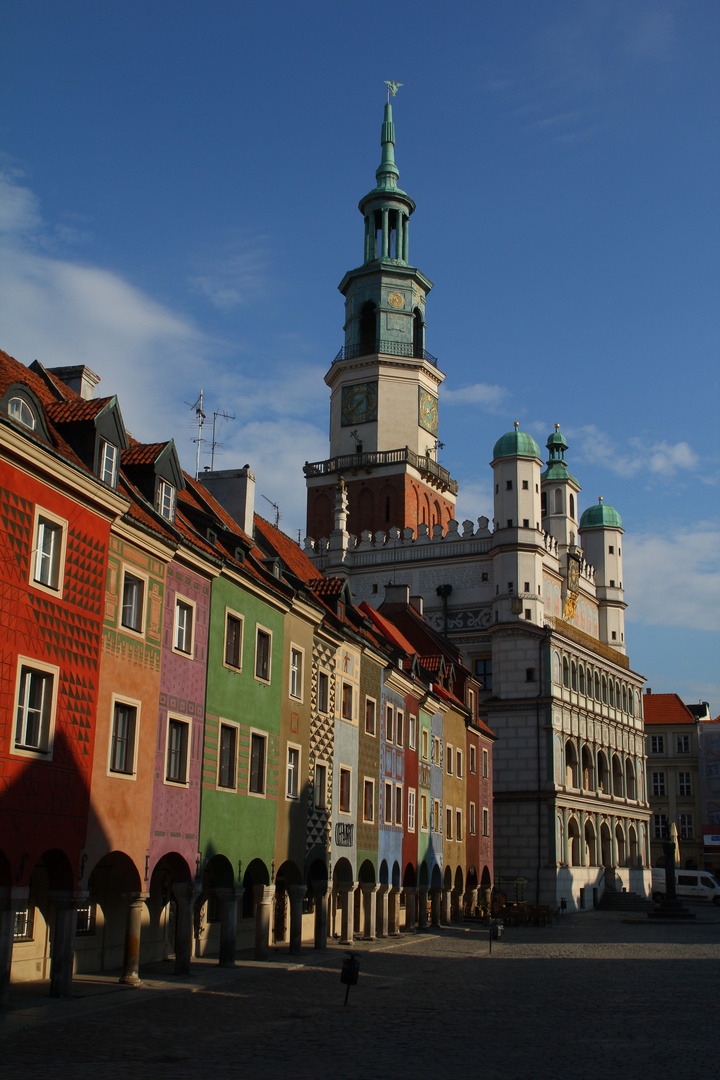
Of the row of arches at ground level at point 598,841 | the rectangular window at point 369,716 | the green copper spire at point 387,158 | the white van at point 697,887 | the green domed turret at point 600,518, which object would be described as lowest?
the white van at point 697,887

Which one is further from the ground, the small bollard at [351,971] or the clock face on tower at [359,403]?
the clock face on tower at [359,403]

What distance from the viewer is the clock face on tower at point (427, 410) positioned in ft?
257

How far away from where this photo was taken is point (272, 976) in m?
26.4

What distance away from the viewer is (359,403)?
78.4m

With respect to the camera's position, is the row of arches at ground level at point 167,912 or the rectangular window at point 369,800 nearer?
the row of arches at ground level at point 167,912

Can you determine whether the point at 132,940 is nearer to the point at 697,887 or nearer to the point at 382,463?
the point at 382,463

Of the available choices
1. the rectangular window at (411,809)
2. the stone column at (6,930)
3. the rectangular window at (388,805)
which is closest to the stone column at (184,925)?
the stone column at (6,930)

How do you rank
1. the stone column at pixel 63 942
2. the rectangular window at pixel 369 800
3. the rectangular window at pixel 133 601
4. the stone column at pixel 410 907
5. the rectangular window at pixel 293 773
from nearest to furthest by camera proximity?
1. the stone column at pixel 63 942
2. the rectangular window at pixel 133 601
3. the rectangular window at pixel 293 773
4. the rectangular window at pixel 369 800
5. the stone column at pixel 410 907

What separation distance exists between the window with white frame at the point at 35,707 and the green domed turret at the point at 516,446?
2083 inches

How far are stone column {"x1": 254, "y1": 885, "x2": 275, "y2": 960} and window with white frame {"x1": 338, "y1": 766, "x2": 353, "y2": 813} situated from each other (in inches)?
261

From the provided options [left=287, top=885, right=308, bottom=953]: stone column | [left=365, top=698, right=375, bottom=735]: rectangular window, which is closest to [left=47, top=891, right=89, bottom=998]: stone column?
[left=287, top=885, right=308, bottom=953]: stone column

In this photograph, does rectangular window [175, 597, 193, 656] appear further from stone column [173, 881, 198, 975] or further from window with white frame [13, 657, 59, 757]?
window with white frame [13, 657, 59, 757]

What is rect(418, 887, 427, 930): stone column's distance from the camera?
4565 cm

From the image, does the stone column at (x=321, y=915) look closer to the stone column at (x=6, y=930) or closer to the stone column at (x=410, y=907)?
the stone column at (x=410, y=907)
